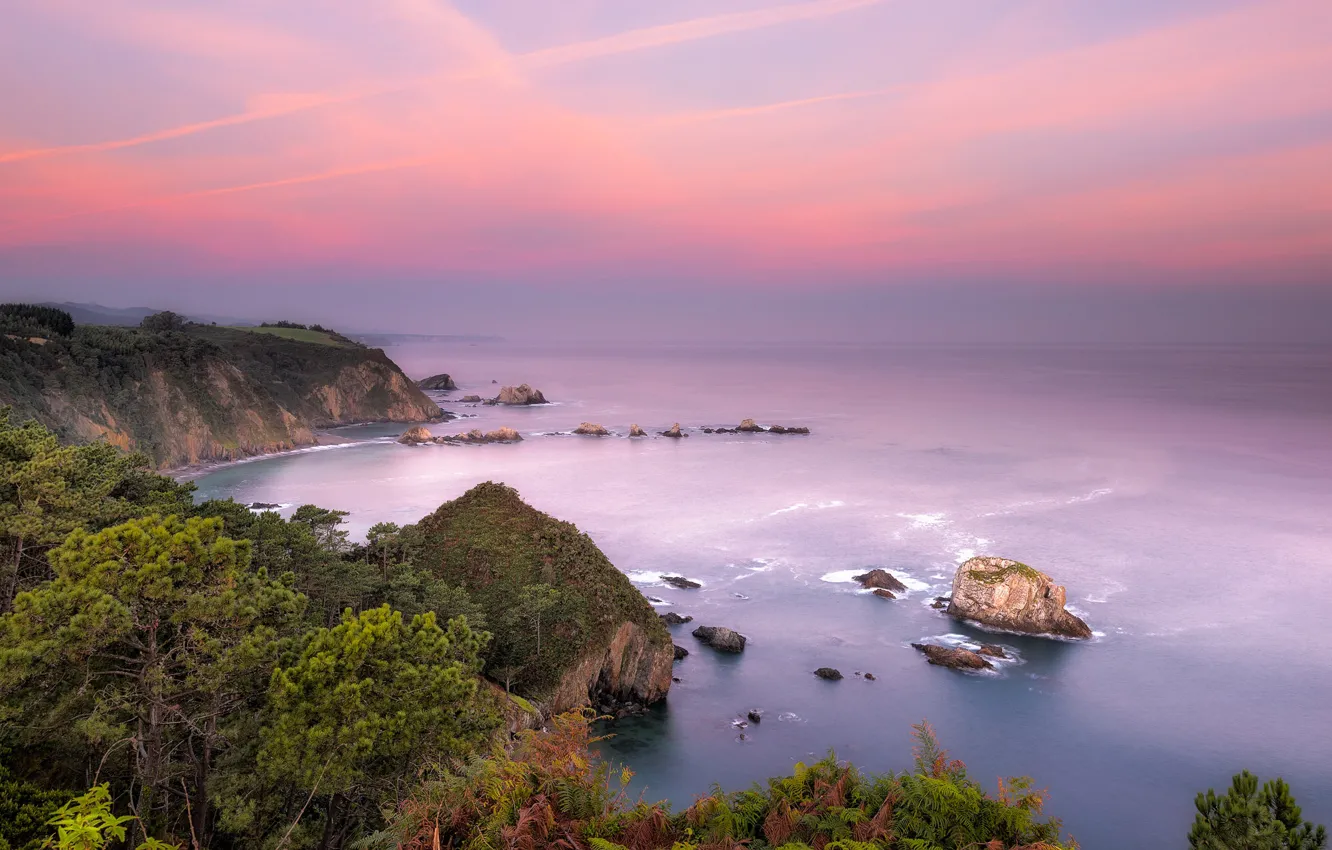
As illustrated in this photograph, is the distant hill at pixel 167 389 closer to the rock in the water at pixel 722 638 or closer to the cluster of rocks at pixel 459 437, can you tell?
the cluster of rocks at pixel 459 437

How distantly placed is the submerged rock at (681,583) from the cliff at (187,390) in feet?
153

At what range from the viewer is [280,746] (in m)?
16.2

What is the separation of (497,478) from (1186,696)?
87.7 meters

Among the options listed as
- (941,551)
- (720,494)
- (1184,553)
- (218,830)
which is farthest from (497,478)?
(218,830)

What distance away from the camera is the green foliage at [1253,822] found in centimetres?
1819

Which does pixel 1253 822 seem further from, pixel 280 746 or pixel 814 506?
pixel 814 506

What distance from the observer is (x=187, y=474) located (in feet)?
333

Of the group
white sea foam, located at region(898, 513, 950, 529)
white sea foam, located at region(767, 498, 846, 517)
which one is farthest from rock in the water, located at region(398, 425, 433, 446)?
white sea foam, located at region(898, 513, 950, 529)

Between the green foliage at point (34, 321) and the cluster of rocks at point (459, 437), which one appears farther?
the cluster of rocks at point (459, 437)

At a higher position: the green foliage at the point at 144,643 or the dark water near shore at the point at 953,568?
the green foliage at the point at 144,643

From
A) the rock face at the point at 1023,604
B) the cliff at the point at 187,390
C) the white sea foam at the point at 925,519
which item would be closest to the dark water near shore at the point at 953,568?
the white sea foam at the point at 925,519

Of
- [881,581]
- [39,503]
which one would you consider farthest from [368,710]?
[881,581]

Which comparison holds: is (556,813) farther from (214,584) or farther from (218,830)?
(218,830)

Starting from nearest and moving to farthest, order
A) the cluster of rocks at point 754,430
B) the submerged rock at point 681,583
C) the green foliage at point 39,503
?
the green foliage at point 39,503 → the submerged rock at point 681,583 → the cluster of rocks at point 754,430
